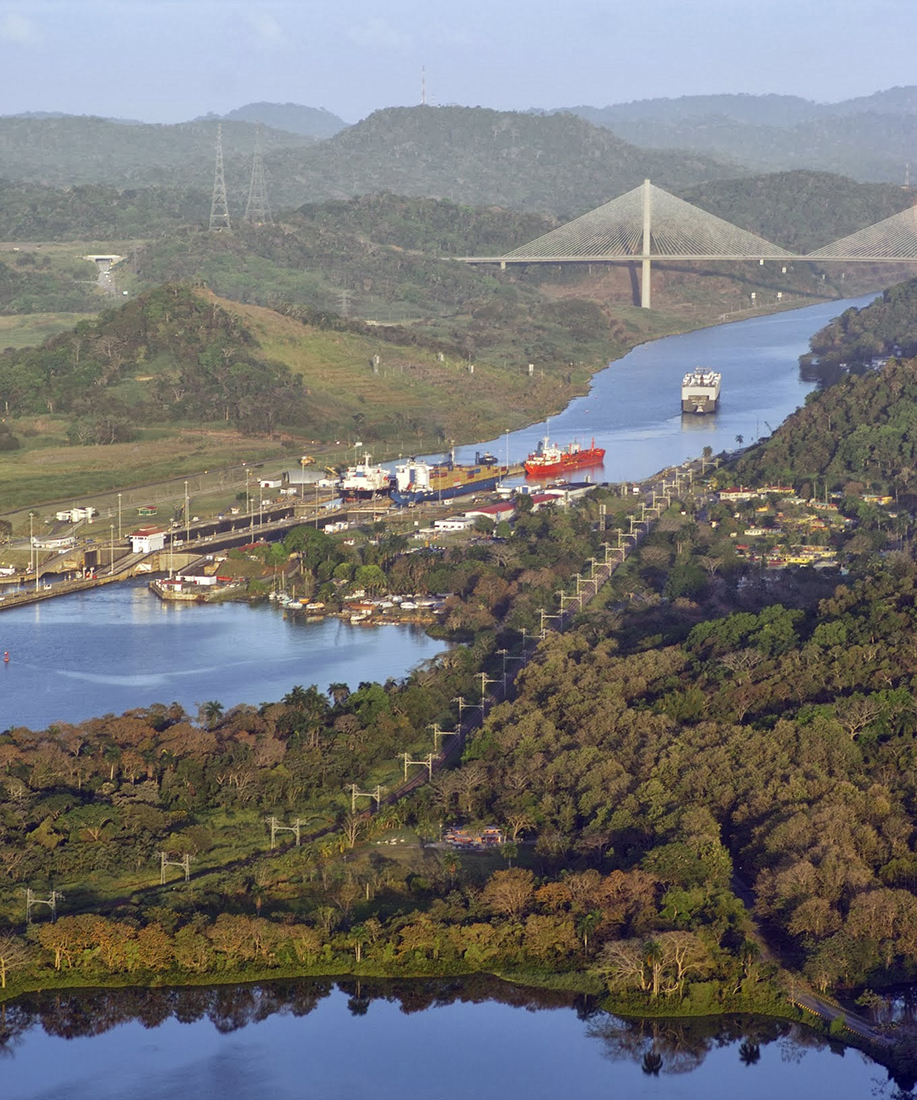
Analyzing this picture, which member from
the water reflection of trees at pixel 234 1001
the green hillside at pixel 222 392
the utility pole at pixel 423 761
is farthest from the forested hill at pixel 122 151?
the water reflection of trees at pixel 234 1001

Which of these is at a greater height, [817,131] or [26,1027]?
[817,131]

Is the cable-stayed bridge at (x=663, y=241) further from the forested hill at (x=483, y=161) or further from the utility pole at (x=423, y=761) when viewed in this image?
the utility pole at (x=423, y=761)

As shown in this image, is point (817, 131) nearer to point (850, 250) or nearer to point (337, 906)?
point (850, 250)

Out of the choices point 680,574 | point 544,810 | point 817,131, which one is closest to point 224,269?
point 680,574

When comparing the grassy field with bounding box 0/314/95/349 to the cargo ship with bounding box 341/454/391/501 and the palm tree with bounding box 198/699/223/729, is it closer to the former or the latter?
the cargo ship with bounding box 341/454/391/501

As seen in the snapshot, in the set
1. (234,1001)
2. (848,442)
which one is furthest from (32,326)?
(234,1001)

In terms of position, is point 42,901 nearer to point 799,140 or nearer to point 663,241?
point 663,241
